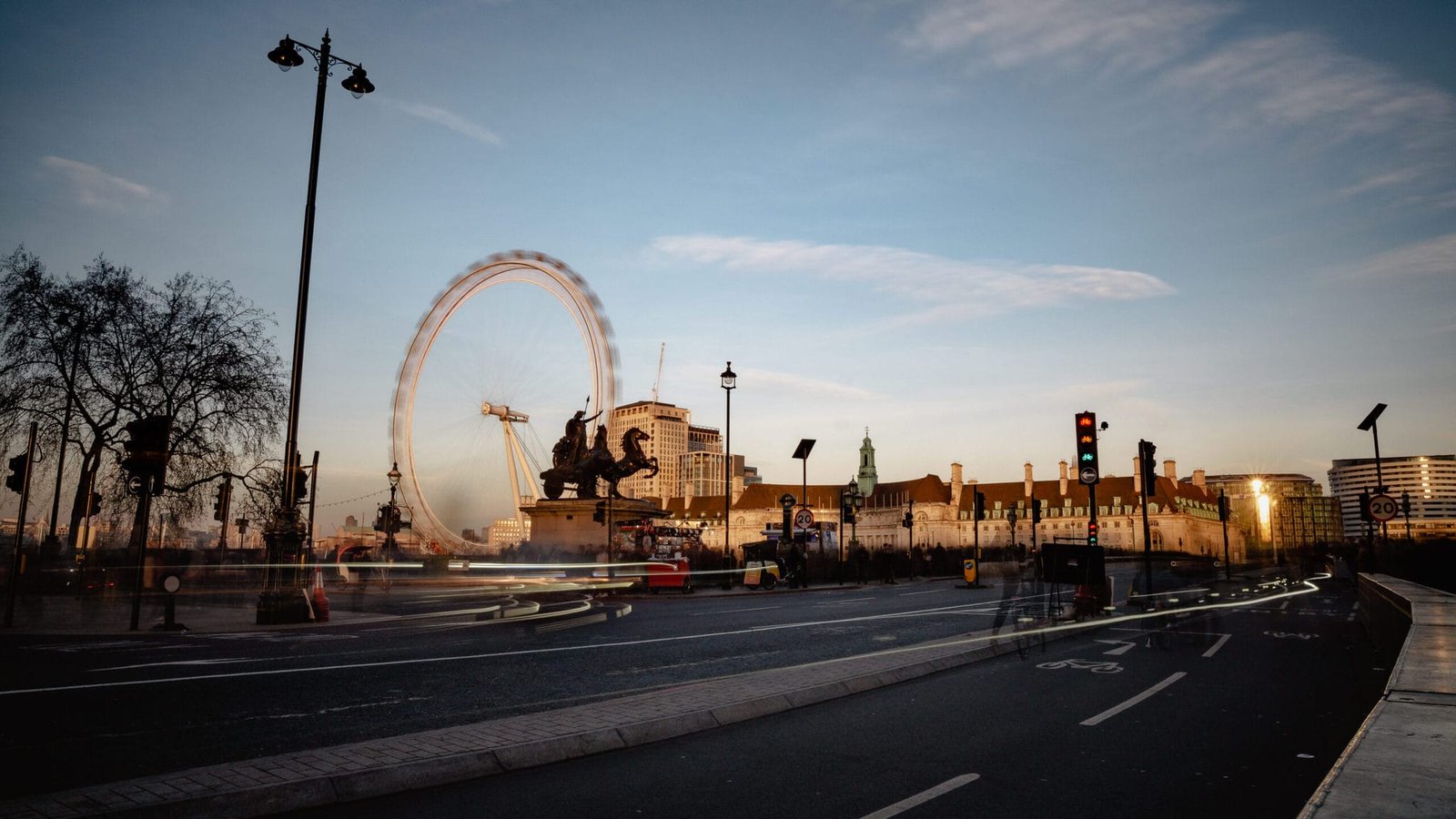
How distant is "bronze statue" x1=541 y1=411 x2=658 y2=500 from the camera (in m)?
55.4

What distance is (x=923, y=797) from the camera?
568cm

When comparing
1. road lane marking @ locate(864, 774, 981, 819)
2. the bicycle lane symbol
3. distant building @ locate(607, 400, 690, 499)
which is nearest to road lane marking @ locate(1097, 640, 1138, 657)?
the bicycle lane symbol

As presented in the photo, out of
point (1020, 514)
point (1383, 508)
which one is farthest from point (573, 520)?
point (1020, 514)

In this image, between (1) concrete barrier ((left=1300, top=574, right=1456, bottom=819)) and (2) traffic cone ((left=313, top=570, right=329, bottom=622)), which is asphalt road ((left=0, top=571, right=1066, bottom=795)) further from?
(1) concrete barrier ((left=1300, top=574, right=1456, bottom=819))

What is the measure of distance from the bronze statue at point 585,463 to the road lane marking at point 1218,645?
40.8 meters

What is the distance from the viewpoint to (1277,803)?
560cm

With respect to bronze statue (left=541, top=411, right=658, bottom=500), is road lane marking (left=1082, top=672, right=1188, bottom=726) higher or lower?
lower

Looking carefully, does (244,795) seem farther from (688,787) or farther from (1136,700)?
(1136,700)

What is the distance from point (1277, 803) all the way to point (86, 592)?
121ft

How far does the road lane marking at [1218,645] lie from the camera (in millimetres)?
13883

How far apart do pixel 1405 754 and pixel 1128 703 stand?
459cm

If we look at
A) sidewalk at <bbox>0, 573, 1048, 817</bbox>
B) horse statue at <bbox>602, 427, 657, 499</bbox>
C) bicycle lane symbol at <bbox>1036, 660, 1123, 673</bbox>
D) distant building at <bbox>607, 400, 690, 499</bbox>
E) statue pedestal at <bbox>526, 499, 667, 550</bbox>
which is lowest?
bicycle lane symbol at <bbox>1036, 660, 1123, 673</bbox>

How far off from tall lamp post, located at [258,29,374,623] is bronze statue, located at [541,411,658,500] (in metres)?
34.4

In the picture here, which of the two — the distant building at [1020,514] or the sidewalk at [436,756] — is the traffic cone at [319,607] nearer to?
the sidewalk at [436,756]
